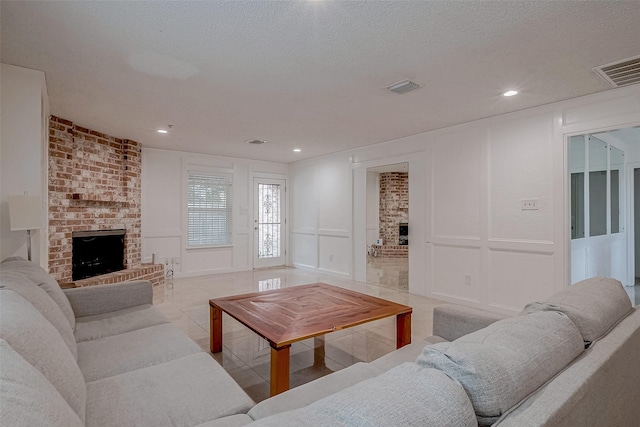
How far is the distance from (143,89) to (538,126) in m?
4.07

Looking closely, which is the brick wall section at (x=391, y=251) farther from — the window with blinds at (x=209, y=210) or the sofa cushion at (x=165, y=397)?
the sofa cushion at (x=165, y=397)

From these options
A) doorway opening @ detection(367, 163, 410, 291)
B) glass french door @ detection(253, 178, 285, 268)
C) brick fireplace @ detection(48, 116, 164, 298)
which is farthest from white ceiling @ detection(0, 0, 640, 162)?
doorway opening @ detection(367, 163, 410, 291)

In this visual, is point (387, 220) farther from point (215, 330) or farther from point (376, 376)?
point (376, 376)

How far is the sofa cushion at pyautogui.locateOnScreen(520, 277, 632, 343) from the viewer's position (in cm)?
113

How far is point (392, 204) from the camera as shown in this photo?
8836mm

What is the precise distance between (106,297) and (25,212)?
33.3 inches

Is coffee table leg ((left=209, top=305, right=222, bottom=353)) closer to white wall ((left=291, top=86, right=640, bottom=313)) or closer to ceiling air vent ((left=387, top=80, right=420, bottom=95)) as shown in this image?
ceiling air vent ((left=387, top=80, right=420, bottom=95))

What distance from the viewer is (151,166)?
18.6ft

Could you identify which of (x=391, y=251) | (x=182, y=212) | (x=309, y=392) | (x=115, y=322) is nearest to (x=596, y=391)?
(x=309, y=392)

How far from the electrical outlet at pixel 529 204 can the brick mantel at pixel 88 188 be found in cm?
549

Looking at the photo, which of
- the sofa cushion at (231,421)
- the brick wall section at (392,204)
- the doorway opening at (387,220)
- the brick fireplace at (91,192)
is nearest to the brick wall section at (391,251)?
the doorway opening at (387,220)

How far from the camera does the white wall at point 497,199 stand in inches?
133

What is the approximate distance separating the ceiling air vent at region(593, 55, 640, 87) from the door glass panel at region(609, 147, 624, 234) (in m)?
2.21

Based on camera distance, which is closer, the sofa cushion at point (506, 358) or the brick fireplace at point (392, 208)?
the sofa cushion at point (506, 358)
